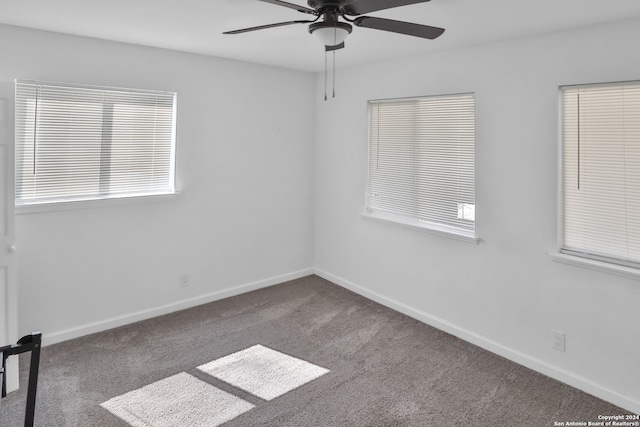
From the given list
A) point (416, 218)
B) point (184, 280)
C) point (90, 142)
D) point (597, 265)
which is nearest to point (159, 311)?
point (184, 280)

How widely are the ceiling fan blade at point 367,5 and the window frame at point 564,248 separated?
63.4 inches

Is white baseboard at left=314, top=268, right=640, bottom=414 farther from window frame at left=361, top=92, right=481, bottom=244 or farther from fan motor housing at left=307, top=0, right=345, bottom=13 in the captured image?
fan motor housing at left=307, top=0, right=345, bottom=13

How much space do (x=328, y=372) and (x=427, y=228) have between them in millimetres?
1517

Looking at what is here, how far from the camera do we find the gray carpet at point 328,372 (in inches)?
94.8

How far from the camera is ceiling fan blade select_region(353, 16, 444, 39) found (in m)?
1.93

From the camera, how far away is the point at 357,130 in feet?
13.9

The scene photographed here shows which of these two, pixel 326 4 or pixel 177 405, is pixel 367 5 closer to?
pixel 326 4

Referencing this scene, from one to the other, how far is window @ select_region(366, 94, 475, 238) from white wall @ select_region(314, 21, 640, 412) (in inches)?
4.5

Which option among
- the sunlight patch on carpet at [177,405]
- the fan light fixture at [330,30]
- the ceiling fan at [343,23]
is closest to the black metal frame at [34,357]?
the sunlight patch on carpet at [177,405]

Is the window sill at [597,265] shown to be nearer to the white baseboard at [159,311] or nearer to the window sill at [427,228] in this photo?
the window sill at [427,228]

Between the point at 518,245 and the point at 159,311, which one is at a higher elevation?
the point at 518,245

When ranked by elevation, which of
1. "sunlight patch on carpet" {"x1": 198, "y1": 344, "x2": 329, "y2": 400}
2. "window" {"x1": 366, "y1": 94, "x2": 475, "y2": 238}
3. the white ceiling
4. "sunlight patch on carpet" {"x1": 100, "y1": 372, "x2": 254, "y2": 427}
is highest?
the white ceiling

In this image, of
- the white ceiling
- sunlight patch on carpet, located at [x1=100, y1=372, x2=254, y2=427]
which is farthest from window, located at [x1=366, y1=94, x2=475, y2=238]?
sunlight patch on carpet, located at [x1=100, y1=372, x2=254, y2=427]

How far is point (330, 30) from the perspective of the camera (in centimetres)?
193
